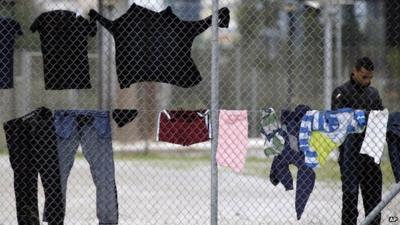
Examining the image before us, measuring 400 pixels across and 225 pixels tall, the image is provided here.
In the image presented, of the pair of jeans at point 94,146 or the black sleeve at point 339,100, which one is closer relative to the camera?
the pair of jeans at point 94,146

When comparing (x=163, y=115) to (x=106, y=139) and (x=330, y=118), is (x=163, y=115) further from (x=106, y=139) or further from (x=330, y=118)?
(x=330, y=118)

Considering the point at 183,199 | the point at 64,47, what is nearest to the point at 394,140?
the point at 64,47

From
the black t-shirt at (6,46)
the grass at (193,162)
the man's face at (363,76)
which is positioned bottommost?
the grass at (193,162)

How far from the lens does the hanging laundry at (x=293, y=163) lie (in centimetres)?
605

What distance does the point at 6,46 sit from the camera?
6.09 m

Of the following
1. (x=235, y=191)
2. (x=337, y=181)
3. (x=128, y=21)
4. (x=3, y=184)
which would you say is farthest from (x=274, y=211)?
(x=3, y=184)

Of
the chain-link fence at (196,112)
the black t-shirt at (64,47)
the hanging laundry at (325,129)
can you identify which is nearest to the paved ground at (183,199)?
the chain-link fence at (196,112)

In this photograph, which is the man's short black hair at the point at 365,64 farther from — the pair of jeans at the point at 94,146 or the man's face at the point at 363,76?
the pair of jeans at the point at 94,146

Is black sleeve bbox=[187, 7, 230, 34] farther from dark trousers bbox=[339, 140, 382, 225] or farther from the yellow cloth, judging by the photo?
dark trousers bbox=[339, 140, 382, 225]

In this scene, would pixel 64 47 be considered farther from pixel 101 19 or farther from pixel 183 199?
pixel 183 199

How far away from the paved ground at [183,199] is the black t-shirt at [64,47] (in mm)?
2147

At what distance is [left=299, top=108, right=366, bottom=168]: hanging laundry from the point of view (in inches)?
235

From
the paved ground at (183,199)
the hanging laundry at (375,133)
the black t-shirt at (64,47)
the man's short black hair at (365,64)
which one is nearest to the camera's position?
the hanging laundry at (375,133)

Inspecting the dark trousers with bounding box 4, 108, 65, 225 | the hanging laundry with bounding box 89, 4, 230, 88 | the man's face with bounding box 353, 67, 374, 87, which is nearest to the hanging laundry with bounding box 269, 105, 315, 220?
the man's face with bounding box 353, 67, 374, 87
